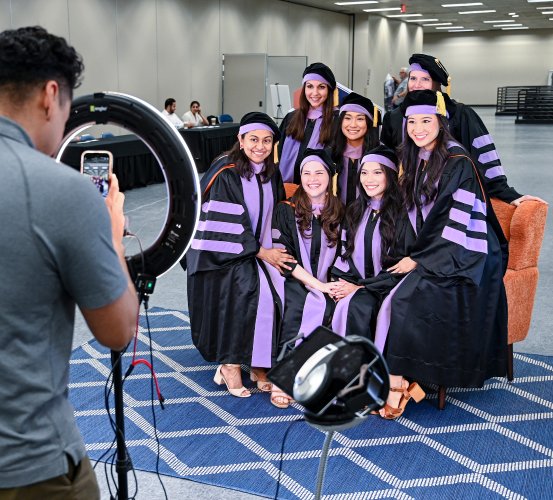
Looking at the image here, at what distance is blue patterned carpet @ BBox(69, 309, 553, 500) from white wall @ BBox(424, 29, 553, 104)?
98.1ft

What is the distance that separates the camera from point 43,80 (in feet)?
3.83

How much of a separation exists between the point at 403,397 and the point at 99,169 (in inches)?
85.1

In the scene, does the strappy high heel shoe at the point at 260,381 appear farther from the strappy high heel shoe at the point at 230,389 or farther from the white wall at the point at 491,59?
the white wall at the point at 491,59

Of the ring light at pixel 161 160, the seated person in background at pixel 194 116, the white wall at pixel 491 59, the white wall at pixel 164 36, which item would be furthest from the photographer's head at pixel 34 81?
the white wall at pixel 491 59

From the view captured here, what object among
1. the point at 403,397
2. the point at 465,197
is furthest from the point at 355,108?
the point at 403,397

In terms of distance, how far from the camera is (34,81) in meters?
1.16

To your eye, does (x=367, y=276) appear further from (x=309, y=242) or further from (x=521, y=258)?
(x=521, y=258)

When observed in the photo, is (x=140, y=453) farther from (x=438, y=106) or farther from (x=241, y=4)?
(x=241, y=4)

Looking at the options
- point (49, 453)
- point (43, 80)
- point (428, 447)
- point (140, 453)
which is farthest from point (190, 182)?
point (428, 447)

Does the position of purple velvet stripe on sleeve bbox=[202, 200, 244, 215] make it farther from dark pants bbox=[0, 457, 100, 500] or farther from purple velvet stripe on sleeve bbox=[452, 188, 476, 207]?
dark pants bbox=[0, 457, 100, 500]

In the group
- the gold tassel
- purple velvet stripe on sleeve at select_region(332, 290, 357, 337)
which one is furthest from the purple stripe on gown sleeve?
the gold tassel

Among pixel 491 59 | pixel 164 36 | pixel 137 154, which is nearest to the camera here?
pixel 137 154

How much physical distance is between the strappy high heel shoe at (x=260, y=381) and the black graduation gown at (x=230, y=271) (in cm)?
15

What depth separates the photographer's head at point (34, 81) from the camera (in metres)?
1.15
